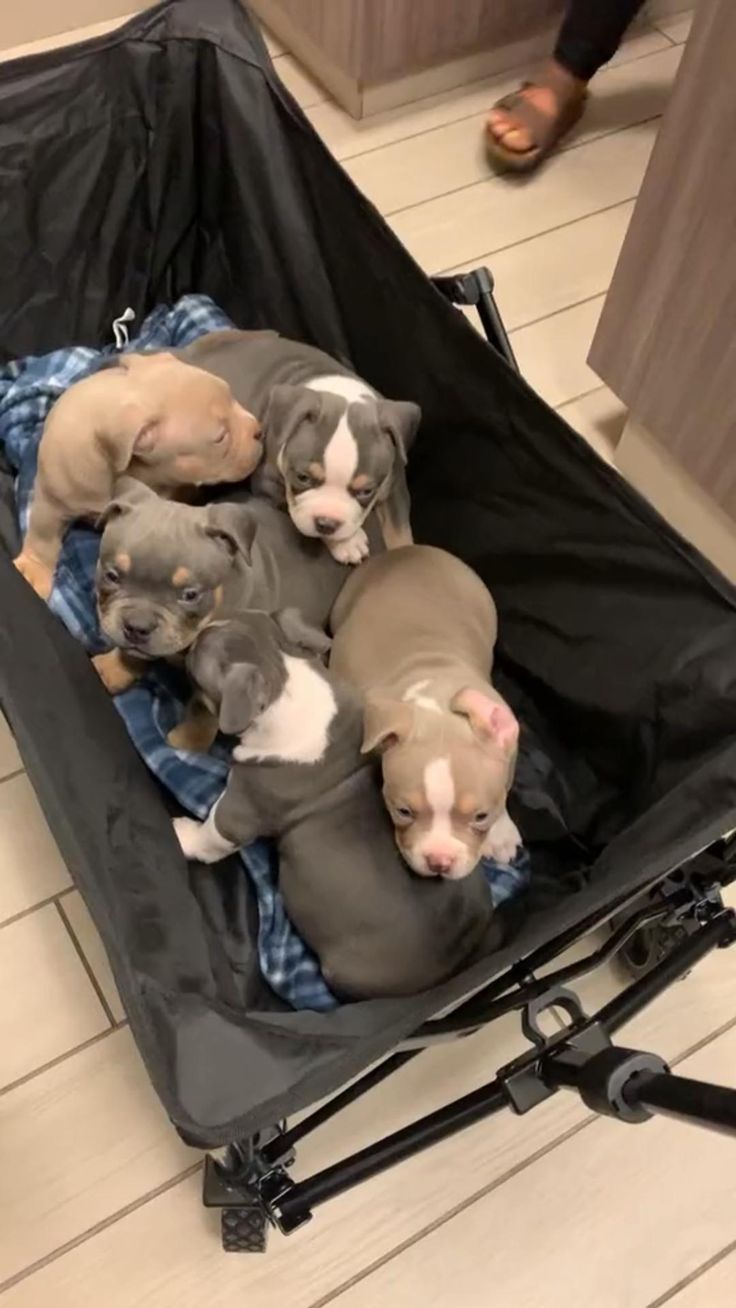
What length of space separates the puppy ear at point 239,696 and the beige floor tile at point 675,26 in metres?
1.77

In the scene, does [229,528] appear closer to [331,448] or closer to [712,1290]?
[331,448]

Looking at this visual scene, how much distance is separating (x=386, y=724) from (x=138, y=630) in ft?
0.80

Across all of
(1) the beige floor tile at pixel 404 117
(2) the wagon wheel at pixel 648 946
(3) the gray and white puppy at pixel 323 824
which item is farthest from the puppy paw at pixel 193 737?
(1) the beige floor tile at pixel 404 117

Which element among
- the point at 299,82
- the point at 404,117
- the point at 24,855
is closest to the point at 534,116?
the point at 404,117

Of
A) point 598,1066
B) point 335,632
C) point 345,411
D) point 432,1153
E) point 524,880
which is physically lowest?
point 432,1153

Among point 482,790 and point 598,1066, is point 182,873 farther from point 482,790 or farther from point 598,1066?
point 598,1066

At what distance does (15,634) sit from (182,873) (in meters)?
0.25

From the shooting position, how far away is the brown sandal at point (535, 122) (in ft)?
6.35

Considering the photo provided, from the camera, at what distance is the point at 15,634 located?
979mm

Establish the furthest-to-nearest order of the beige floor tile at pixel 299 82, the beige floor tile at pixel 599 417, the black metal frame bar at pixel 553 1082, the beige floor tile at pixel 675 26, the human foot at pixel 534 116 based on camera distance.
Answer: the beige floor tile at pixel 675 26, the beige floor tile at pixel 299 82, the human foot at pixel 534 116, the beige floor tile at pixel 599 417, the black metal frame bar at pixel 553 1082

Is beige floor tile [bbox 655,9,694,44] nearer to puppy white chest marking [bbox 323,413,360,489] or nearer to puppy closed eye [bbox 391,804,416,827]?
puppy white chest marking [bbox 323,413,360,489]

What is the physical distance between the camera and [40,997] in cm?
124

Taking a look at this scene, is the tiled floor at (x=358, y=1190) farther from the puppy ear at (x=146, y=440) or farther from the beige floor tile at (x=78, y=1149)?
the puppy ear at (x=146, y=440)

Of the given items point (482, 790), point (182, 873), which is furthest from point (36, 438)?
point (482, 790)
